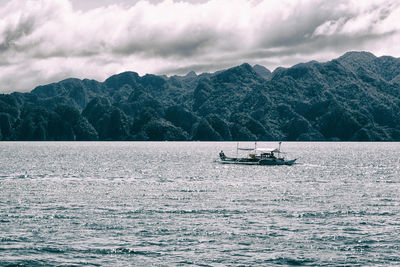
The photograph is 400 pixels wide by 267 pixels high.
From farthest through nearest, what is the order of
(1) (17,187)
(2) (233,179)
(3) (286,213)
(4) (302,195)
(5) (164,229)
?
1. (2) (233,179)
2. (1) (17,187)
3. (4) (302,195)
4. (3) (286,213)
5. (5) (164,229)

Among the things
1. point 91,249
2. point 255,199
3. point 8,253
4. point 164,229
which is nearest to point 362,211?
point 255,199

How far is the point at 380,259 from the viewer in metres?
37.0

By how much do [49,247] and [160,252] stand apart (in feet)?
32.6

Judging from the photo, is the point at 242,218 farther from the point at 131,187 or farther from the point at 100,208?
the point at 131,187

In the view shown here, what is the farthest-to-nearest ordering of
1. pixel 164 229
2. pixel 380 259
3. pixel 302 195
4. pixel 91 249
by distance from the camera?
pixel 302 195
pixel 164 229
pixel 91 249
pixel 380 259

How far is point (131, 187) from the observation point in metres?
87.4

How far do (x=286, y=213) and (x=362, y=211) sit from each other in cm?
1047

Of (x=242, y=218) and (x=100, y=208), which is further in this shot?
(x=100, y=208)

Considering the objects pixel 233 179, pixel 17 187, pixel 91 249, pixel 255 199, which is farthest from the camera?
pixel 233 179

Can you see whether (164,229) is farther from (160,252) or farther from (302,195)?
(302,195)

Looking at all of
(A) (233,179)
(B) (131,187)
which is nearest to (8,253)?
(B) (131,187)

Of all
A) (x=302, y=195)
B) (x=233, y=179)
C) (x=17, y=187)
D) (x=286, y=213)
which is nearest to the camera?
(x=286, y=213)

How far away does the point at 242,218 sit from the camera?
2110 inches

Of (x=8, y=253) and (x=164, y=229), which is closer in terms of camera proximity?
(x=8, y=253)
